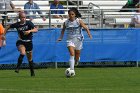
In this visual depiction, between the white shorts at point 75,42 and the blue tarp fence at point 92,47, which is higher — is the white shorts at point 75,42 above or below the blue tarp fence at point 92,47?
above

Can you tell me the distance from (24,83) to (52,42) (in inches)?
294

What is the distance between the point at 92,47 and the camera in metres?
24.5

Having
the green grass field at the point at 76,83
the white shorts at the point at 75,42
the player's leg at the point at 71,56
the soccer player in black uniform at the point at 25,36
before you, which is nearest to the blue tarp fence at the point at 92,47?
the green grass field at the point at 76,83

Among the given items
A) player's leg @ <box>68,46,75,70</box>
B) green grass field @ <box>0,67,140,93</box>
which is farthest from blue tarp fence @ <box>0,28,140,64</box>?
player's leg @ <box>68,46,75,70</box>

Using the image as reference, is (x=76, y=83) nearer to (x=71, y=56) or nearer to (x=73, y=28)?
(x=71, y=56)

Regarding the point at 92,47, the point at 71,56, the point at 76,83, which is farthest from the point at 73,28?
the point at 92,47

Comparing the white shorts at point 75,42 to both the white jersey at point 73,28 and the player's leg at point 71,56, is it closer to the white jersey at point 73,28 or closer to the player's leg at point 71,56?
the white jersey at point 73,28

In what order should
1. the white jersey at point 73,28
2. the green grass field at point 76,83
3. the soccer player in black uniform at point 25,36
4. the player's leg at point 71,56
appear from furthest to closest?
1. the white jersey at point 73,28
2. the soccer player in black uniform at point 25,36
3. the player's leg at point 71,56
4. the green grass field at point 76,83

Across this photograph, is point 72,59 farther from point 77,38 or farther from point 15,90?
point 15,90

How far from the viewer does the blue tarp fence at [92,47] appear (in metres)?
23.7

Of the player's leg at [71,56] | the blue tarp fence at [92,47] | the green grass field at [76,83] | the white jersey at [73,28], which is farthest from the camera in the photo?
the blue tarp fence at [92,47]

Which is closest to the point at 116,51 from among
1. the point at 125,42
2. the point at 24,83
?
the point at 125,42

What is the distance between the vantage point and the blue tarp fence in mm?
23703

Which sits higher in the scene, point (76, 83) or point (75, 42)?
point (75, 42)
